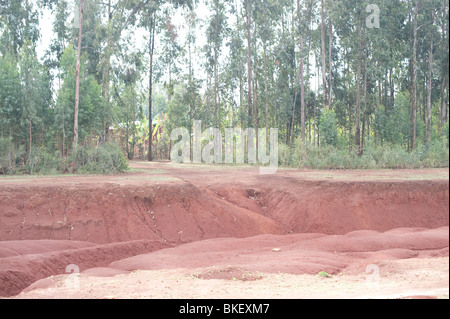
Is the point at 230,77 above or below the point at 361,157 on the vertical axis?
above

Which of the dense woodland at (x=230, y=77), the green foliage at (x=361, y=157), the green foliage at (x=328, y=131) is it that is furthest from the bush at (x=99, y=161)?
the green foliage at (x=328, y=131)

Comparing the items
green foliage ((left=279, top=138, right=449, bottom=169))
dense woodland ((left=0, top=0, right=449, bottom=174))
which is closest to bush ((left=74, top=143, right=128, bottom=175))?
dense woodland ((left=0, top=0, right=449, bottom=174))

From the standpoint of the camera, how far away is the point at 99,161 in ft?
65.9

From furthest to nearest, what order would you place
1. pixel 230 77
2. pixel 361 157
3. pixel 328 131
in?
1. pixel 230 77
2. pixel 328 131
3. pixel 361 157

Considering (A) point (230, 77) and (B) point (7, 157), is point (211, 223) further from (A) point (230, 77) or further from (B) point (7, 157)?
(A) point (230, 77)

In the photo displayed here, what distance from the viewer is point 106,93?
2631 cm

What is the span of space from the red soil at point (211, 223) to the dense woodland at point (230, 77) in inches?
131

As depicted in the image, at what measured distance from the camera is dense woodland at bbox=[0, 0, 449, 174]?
66.6ft

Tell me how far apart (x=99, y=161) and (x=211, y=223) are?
8453 millimetres

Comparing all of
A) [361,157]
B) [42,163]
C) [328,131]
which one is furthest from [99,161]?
[361,157]

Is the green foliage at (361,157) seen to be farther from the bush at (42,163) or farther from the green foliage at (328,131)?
the bush at (42,163)

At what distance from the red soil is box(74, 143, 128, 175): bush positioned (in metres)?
4.31

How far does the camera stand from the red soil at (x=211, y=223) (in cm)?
973
